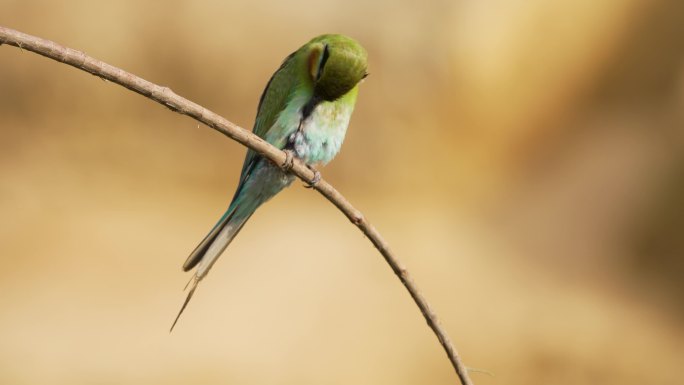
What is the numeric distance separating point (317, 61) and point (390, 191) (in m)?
1.88

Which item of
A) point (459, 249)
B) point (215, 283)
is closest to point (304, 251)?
point (215, 283)

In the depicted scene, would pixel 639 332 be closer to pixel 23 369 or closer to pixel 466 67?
pixel 466 67

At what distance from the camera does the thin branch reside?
3.50ft

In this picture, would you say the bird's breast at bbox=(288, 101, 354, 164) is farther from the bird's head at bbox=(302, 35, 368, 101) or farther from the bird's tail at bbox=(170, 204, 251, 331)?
the bird's tail at bbox=(170, 204, 251, 331)

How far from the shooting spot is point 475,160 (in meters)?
3.91

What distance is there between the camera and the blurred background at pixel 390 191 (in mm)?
3291

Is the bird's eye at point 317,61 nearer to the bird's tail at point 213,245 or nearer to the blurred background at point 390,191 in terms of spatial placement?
the bird's tail at point 213,245

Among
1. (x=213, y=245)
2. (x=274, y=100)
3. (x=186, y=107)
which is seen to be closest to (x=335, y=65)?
(x=274, y=100)

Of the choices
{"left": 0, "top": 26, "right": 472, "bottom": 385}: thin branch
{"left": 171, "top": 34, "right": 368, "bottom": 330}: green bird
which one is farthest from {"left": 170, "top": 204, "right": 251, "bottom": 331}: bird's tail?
{"left": 0, "top": 26, "right": 472, "bottom": 385}: thin branch

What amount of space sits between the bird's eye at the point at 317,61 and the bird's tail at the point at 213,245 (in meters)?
0.37

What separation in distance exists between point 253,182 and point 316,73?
32cm

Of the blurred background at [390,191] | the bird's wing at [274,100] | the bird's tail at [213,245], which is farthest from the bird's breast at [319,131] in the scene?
the blurred background at [390,191]

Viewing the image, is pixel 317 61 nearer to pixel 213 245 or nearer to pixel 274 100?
pixel 274 100

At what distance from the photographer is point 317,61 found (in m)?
1.95
